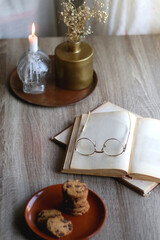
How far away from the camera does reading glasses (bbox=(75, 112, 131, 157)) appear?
3.68 feet

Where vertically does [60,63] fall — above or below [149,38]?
above

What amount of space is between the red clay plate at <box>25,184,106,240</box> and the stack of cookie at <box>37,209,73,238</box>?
0.02 meters

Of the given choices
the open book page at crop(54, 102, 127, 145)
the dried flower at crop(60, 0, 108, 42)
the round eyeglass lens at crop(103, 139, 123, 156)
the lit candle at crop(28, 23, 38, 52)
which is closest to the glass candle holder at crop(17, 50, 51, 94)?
the lit candle at crop(28, 23, 38, 52)

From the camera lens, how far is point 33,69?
137cm

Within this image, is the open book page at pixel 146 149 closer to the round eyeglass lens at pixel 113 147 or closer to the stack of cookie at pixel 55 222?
the round eyeglass lens at pixel 113 147

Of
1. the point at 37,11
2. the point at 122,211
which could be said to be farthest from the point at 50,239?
the point at 37,11

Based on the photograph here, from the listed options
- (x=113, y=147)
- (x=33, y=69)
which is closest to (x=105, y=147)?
(x=113, y=147)

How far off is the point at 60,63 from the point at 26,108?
193mm

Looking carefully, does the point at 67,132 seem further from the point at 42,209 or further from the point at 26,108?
the point at 42,209

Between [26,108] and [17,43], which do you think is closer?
[26,108]

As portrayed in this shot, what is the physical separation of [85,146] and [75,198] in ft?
0.77

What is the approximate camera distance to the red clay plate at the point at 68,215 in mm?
942

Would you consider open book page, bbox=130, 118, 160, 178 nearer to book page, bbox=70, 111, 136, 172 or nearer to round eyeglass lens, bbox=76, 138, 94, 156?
book page, bbox=70, 111, 136, 172

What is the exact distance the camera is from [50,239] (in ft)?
3.00
